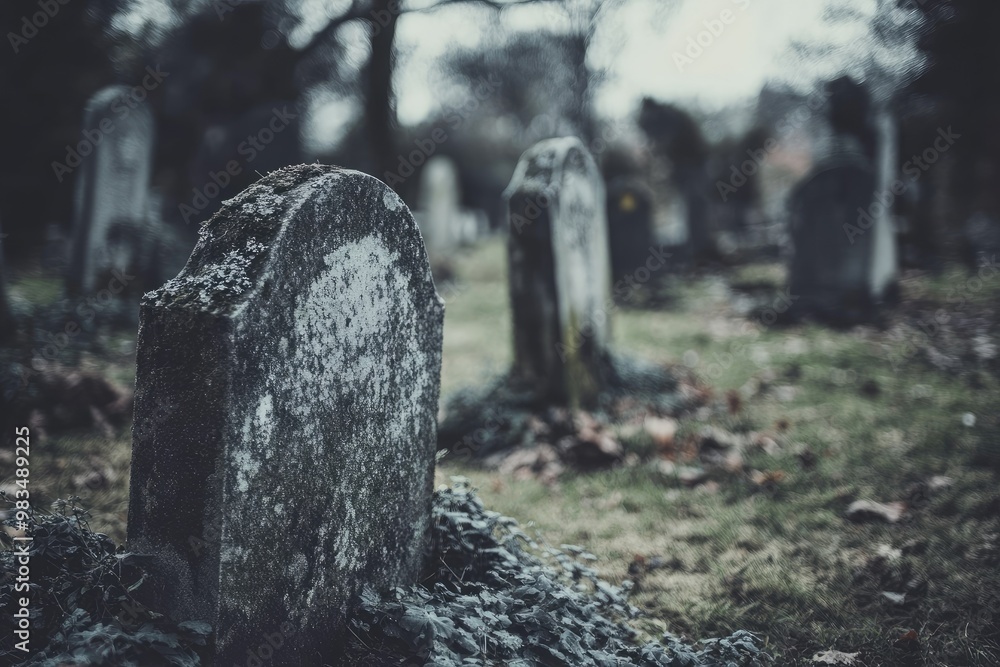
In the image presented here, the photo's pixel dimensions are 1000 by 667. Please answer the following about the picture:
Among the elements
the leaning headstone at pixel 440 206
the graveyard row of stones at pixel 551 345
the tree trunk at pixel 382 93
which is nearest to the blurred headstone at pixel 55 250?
the tree trunk at pixel 382 93

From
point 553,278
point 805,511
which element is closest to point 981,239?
point 553,278

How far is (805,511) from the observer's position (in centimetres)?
355

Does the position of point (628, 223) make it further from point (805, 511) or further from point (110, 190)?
point (805, 511)

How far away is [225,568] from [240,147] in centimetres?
858

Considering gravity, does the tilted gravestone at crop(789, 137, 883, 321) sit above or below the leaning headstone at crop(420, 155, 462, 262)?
below

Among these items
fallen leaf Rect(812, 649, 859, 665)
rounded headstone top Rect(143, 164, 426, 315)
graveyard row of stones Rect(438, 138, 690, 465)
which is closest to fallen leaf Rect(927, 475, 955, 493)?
fallen leaf Rect(812, 649, 859, 665)

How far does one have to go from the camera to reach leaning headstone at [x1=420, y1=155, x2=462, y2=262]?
567 inches

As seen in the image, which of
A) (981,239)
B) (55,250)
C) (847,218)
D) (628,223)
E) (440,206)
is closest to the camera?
(847,218)

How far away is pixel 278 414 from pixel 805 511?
3068mm

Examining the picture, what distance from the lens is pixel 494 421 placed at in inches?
187

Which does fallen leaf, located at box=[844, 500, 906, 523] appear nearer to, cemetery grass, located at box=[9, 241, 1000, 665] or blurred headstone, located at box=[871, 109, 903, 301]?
cemetery grass, located at box=[9, 241, 1000, 665]

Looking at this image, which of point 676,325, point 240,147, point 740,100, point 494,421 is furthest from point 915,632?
point 740,100

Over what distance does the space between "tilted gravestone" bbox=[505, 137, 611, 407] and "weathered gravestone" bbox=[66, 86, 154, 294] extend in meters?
5.02

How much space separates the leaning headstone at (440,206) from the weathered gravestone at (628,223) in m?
4.57
